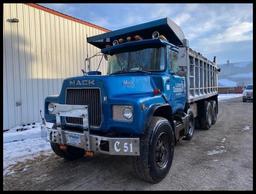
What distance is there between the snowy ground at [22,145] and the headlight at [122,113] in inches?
104

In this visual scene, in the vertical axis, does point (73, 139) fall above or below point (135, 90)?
below

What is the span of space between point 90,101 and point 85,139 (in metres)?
0.66

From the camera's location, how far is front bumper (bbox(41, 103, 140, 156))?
4164 millimetres

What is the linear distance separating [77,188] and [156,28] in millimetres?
3769

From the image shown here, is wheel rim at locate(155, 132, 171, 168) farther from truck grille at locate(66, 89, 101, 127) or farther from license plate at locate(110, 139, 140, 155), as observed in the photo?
truck grille at locate(66, 89, 101, 127)

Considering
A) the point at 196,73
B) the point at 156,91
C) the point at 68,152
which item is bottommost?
the point at 68,152

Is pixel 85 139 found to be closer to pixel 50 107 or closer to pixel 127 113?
pixel 127 113

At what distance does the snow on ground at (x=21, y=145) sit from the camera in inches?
242

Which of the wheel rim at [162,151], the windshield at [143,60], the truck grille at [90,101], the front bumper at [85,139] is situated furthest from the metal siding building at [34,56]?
the wheel rim at [162,151]

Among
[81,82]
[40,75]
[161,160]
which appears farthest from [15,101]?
[161,160]

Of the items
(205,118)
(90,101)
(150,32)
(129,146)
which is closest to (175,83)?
(150,32)

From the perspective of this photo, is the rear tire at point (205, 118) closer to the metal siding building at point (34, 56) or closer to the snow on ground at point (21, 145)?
the metal siding building at point (34, 56)

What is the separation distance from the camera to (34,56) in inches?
412

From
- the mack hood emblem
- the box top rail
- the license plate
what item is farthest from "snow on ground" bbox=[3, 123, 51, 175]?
the box top rail
